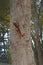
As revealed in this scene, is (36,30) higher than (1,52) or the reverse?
higher

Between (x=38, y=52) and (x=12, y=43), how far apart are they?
616 centimetres

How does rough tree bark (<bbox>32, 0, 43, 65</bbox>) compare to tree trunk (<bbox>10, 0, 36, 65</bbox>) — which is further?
rough tree bark (<bbox>32, 0, 43, 65</bbox>)

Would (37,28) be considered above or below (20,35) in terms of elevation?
below

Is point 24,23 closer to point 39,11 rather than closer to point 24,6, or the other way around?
point 24,6

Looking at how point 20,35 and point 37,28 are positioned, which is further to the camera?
point 37,28

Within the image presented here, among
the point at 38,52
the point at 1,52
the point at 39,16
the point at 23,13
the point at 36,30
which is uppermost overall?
the point at 23,13

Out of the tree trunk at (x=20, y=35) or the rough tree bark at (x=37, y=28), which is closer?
the tree trunk at (x=20, y=35)

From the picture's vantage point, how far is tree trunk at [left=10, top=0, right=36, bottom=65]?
2.37m

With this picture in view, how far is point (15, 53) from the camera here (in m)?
2.36

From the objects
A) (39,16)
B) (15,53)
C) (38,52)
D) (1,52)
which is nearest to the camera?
(15,53)

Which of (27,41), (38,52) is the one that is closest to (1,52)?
(38,52)

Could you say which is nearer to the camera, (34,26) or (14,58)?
(14,58)

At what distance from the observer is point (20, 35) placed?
7.86 ft

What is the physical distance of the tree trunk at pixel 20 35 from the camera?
2.37 m
